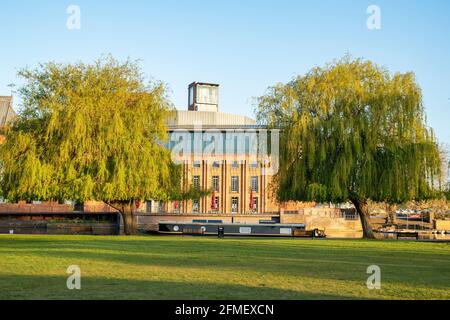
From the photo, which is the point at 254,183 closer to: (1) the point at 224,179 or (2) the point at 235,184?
(2) the point at 235,184

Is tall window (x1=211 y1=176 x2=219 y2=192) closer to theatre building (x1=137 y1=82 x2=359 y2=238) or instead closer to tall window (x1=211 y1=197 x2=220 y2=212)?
theatre building (x1=137 y1=82 x2=359 y2=238)

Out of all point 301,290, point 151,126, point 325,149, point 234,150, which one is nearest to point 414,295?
point 301,290

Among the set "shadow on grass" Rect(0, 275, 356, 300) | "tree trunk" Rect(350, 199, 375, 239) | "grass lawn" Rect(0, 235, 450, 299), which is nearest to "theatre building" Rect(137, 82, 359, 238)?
"tree trunk" Rect(350, 199, 375, 239)

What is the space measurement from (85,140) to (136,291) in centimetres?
2819

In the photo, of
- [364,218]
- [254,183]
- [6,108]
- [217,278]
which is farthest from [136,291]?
[254,183]

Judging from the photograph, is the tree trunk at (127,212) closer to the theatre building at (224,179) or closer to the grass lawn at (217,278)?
the grass lawn at (217,278)

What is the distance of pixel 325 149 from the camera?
131ft

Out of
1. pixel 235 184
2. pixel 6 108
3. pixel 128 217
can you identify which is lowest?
pixel 128 217

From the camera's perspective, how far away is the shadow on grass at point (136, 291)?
35.2ft

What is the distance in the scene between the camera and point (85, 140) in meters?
38.5

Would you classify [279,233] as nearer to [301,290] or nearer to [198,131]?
[198,131]

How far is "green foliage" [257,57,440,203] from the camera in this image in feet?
129
